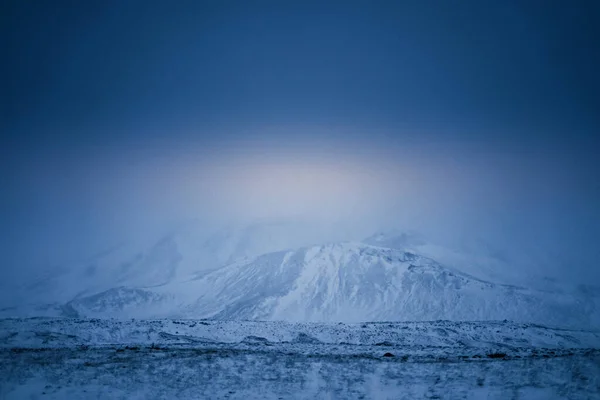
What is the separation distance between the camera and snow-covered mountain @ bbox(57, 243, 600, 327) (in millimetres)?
36875

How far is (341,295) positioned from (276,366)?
944 inches

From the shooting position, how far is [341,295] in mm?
39906

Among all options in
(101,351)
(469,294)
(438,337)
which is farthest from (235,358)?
(469,294)

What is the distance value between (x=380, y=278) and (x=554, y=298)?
49.8 feet

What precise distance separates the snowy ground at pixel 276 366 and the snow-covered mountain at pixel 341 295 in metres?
13.4

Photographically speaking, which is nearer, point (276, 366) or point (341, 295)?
point (276, 366)

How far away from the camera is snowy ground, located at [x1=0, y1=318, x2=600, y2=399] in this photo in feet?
46.3

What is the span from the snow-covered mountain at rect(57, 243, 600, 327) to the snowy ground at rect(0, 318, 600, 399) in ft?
44.0

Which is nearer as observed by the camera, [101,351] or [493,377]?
[493,377]

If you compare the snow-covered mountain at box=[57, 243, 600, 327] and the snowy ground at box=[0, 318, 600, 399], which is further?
the snow-covered mountain at box=[57, 243, 600, 327]

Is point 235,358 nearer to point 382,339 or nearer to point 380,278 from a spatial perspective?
point 382,339

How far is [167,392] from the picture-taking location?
14.2 meters

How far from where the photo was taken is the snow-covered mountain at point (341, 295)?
36.9 meters

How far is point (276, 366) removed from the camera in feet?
54.0
